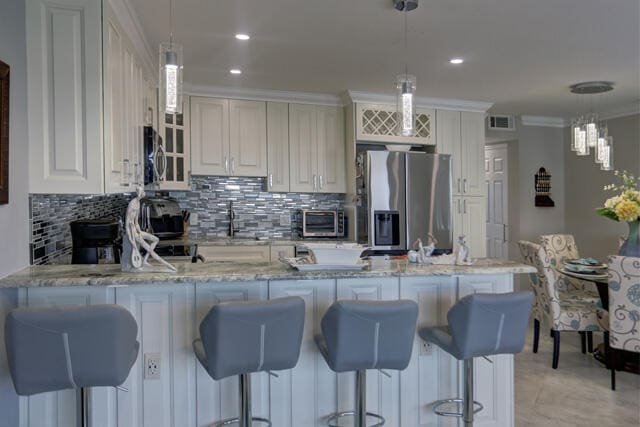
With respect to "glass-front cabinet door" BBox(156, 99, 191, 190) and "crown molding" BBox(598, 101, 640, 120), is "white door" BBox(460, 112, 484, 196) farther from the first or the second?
"glass-front cabinet door" BBox(156, 99, 191, 190)

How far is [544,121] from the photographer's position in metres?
6.15

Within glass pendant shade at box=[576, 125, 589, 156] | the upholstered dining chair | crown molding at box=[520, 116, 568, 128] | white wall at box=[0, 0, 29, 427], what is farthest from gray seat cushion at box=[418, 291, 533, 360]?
crown molding at box=[520, 116, 568, 128]

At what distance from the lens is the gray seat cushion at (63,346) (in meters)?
1.64

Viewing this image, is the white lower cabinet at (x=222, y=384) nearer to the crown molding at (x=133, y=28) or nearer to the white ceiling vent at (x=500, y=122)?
the crown molding at (x=133, y=28)

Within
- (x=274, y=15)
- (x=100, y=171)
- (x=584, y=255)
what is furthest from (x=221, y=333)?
(x=584, y=255)

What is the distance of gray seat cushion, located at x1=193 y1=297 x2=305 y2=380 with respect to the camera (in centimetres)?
180

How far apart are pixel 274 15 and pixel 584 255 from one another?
5309mm

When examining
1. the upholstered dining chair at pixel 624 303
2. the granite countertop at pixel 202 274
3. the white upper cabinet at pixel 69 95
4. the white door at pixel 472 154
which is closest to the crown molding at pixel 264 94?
the white door at pixel 472 154

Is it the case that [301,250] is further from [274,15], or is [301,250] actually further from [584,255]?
[584,255]

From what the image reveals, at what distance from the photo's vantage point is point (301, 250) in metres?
4.58

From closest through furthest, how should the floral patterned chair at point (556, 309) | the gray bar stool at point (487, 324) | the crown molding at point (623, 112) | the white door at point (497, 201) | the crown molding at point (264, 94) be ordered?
the gray bar stool at point (487, 324), the floral patterned chair at point (556, 309), the crown molding at point (264, 94), the crown molding at point (623, 112), the white door at point (497, 201)

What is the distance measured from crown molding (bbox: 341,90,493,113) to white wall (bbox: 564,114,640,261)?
180 centimetres

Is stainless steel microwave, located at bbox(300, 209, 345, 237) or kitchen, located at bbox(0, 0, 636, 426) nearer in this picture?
kitchen, located at bbox(0, 0, 636, 426)

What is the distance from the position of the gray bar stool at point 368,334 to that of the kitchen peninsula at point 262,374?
28 centimetres
